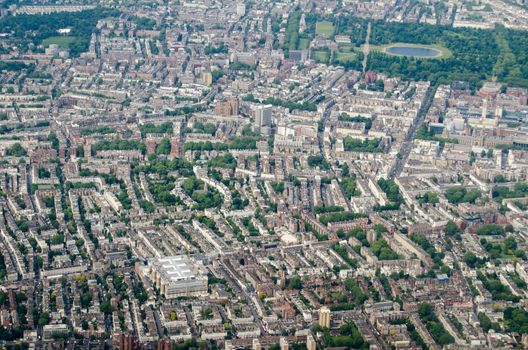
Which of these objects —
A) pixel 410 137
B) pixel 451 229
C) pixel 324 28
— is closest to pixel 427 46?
pixel 324 28

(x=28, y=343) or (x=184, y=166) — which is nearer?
(x=28, y=343)

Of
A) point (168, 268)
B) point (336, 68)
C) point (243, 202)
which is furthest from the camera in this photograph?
point (336, 68)

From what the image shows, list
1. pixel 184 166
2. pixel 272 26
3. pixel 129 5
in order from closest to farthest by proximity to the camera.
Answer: pixel 184 166
pixel 272 26
pixel 129 5

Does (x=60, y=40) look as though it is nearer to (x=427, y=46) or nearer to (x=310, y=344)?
(x=427, y=46)

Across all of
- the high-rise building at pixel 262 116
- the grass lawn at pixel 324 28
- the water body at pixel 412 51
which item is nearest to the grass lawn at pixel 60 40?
the grass lawn at pixel 324 28

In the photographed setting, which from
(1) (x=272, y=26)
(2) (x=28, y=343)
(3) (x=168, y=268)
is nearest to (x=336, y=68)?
(1) (x=272, y=26)

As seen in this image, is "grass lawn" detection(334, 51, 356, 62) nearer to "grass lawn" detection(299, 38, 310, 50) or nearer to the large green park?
the large green park

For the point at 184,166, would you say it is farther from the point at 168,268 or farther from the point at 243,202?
the point at 168,268
